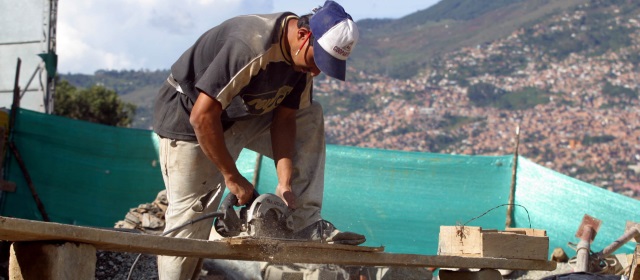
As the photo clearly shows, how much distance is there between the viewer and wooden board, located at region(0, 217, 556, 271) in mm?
2826

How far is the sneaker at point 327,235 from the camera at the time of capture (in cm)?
390

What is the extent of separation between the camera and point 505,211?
27.9 feet

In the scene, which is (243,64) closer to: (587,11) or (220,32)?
(220,32)

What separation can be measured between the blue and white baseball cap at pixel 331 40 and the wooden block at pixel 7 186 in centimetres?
694

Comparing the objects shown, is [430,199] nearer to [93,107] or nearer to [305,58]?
[305,58]

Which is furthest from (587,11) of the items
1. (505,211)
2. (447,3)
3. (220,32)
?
(220,32)

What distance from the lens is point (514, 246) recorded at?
4723mm

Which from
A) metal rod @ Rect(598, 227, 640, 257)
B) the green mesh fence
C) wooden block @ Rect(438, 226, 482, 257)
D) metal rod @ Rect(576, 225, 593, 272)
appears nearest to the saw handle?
wooden block @ Rect(438, 226, 482, 257)

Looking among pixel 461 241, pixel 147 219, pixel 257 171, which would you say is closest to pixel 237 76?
pixel 461 241

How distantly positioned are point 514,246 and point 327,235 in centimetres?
125

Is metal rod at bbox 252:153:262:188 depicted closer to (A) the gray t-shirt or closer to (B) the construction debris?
(B) the construction debris

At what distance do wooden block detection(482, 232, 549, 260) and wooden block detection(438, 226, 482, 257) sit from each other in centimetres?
5

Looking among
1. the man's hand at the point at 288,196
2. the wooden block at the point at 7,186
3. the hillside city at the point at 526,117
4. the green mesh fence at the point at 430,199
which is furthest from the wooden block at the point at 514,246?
the hillside city at the point at 526,117

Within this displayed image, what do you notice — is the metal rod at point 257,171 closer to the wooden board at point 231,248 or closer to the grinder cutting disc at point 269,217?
the wooden board at point 231,248
